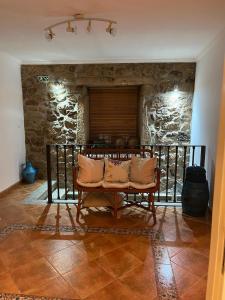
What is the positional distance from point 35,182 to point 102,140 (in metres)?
1.74

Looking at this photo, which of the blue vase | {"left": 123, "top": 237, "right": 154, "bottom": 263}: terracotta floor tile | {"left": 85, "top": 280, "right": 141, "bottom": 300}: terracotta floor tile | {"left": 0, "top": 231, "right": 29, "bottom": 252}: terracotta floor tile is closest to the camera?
{"left": 85, "top": 280, "right": 141, "bottom": 300}: terracotta floor tile

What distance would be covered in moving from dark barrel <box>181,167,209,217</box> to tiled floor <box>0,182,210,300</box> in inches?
5.1

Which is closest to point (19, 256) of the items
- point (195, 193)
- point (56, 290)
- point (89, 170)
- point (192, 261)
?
point (56, 290)

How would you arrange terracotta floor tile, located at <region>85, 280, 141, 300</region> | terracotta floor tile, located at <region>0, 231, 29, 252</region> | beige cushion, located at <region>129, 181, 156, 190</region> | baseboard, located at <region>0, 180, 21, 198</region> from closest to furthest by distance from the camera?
terracotta floor tile, located at <region>85, 280, 141, 300</region>, terracotta floor tile, located at <region>0, 231, 29, 252</region>, beige cushion, located at <region>129, 181, 156, 190</region>, baseboard, located at <region>0, 180, 21, 198</region>

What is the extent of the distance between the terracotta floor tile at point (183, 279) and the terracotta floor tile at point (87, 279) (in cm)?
56

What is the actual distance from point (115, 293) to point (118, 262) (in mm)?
367

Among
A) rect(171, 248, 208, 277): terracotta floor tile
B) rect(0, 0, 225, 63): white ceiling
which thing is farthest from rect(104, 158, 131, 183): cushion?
rect(0, 0, 225, 63): white ceiling

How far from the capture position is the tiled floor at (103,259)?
5.74 ft

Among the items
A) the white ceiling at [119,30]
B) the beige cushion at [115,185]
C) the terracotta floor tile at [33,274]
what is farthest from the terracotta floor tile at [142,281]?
the white ceiling at [119,30]

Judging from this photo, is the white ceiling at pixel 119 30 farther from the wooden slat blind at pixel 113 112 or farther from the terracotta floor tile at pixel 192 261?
the terracotta floor tile at pixel 192 261

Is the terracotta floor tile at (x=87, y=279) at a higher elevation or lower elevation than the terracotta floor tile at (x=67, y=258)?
lower

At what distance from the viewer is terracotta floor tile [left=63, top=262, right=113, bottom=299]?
5.72 ft

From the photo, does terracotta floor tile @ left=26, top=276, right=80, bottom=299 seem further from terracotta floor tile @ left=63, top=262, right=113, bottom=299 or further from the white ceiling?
the white ceiling

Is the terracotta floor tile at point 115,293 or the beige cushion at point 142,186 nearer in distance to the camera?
the terracotta floor tile at point 115,293
